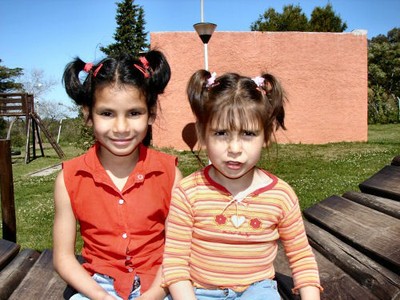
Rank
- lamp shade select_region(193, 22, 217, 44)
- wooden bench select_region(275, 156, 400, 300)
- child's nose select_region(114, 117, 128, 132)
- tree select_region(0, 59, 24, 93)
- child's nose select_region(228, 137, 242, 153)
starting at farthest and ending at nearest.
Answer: tree select_region(0, 59, 24, 93)
lamp shade select_region(193, 22, 217, 44)
wooden bench select_region(275, 156, 400, 300)
child's nose select_region(114, 117, 128, 132)
child's nose select_region(228, 137, 242, 153)

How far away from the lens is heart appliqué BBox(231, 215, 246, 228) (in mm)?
1784

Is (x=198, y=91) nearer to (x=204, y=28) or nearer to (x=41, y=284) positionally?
(x=41, y=284)

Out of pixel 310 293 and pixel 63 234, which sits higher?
pixel 63 234

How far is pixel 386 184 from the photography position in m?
2.94

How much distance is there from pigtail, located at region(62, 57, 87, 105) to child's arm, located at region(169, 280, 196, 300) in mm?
952

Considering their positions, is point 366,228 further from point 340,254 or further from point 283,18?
point 283,18

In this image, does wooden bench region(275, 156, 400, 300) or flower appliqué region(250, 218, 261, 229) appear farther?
wooden bench region(275, 156, 400, 300)

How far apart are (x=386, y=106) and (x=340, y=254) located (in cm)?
2794

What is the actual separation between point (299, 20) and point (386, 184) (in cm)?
3697

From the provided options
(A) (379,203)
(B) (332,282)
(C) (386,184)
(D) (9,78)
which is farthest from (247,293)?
(D) (9,78)

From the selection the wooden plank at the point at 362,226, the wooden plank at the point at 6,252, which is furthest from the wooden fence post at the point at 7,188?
the wooden plank at the point at 362,226

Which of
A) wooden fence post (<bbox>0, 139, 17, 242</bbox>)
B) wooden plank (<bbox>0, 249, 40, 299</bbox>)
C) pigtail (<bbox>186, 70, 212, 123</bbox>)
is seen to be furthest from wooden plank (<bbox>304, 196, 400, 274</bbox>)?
wooden fence post (<bbox>0, 139, 17, 242</bbox>)

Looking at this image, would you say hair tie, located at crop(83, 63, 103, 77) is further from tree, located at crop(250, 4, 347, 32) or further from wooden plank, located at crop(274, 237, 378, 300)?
tree, located at crop(250, 4, 347, 32)

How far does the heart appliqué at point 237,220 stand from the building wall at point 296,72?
13857mm
